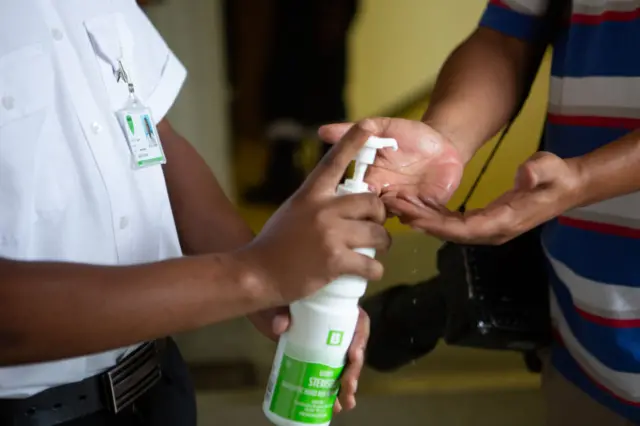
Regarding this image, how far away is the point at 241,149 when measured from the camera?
1708 millimetres

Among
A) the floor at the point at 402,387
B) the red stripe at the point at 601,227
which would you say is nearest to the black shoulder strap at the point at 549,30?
the red stripe at the point at 601,227

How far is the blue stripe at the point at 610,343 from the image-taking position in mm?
640

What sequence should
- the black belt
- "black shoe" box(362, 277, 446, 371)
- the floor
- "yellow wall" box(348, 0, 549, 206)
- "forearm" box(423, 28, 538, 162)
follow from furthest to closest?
"yellow wall" box(348, 0, 549, 206), the floor, "black shoe" box(362, 277, 446, 371), "forearm" box(423, 28, 538, 162), the black belt

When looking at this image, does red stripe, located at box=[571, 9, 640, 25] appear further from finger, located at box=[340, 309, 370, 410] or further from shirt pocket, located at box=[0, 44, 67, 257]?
shirt pocket, located at box=[0, 44, 67, 257]

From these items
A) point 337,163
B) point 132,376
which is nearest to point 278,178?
point 132,376

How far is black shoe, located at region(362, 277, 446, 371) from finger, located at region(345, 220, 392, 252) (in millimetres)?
343

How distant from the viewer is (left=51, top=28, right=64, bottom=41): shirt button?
0.58 m

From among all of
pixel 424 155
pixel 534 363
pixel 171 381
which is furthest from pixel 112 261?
pixel 534 363

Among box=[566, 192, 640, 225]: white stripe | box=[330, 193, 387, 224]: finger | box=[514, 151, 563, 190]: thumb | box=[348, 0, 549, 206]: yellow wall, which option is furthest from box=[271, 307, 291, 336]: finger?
box=[348, 0, 549, 206]: yellow wall

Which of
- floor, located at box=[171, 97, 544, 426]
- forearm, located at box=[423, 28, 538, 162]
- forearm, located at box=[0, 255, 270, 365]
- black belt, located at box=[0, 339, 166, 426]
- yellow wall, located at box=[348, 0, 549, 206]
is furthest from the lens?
yellow wall, located at box=[348, 0, 549, 206]

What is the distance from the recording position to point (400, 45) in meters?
1.64

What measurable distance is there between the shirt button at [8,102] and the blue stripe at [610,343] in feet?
1.85

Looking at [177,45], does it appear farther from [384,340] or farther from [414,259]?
[384,340]

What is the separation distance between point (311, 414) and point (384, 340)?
38 cm
